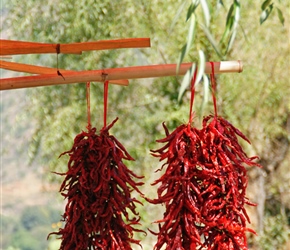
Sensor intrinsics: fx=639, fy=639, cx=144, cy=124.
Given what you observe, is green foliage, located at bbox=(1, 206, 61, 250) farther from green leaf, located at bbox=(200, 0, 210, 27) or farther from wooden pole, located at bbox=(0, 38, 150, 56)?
green leaf, located at bbox=(200, 0, 210, 27)

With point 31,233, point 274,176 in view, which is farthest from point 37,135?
point 274,176

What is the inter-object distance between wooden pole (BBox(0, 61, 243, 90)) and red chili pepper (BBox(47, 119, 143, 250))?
198mm

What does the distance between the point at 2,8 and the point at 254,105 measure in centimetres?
290

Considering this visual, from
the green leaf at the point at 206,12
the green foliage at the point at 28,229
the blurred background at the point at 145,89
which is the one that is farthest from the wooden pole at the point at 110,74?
the green foliage at the point at 28,229

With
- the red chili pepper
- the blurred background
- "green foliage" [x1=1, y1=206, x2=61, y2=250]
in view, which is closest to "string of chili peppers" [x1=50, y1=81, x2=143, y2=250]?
the red chili pepper

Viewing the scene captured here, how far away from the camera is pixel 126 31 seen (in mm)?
6344

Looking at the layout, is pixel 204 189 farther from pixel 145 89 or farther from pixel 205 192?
pixel 145 89

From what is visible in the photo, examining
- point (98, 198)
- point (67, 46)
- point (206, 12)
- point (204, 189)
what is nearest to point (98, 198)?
point (98, 198)

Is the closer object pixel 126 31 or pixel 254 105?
pixel 126 31

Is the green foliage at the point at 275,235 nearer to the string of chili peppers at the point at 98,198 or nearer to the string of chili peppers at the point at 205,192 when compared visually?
the string of chili peppers at the point at 98,198

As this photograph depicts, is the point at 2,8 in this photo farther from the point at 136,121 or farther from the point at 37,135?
the point at 136,121

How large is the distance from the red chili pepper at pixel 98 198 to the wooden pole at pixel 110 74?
198mm

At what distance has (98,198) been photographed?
2152mm

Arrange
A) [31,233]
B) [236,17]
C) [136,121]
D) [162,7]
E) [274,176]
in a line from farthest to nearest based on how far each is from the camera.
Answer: [31,233] < [274,176] < [136,121] < [162,7] < [236,17]
